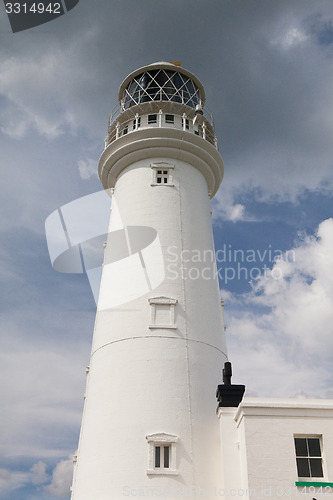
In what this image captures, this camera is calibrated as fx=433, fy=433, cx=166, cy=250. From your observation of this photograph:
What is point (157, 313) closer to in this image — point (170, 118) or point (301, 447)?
point (301, 447)

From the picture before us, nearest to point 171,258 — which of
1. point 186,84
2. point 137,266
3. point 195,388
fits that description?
point 137,266

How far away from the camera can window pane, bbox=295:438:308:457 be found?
36.4 ft

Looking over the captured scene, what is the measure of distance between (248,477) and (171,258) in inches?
313

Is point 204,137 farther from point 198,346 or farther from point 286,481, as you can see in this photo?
point 286,481

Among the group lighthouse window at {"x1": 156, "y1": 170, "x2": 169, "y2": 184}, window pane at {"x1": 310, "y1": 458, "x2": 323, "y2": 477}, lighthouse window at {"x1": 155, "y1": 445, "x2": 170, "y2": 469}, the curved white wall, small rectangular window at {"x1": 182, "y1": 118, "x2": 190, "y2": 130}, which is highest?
small rectangular window at {"x1": 182, "y1": 118, "x2": 190, "y2": 130}


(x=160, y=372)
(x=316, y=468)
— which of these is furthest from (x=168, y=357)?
(x=316, y=468)

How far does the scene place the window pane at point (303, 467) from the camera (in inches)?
428

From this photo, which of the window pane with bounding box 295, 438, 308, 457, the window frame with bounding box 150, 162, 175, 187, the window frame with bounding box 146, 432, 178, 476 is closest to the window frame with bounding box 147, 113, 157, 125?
the window frame with bounding box 150, 162, 175, 187

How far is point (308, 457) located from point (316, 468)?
30 centimetres

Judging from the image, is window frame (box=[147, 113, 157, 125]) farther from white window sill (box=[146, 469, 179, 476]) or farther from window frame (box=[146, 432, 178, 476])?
white window sill (box=[146, 469, 179, 476])

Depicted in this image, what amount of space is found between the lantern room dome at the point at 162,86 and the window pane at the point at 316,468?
51.6 feet

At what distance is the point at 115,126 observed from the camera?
21188 millimetres

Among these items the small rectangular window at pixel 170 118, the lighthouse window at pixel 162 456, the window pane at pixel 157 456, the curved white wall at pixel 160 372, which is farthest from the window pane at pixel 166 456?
the small rectangular window at pixel 170 118

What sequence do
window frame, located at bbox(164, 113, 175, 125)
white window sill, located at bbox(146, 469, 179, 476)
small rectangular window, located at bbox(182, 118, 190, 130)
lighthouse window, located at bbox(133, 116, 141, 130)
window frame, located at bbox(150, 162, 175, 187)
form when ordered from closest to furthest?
white window sill, located at bbox(146, 469, 179, 476) < window frame, located at bbox(150, 162, 175, 187) < small rectangular window, located at bbox(182, 118, 190, 130) < lighthouse window, located at bbox(133, 116, 141, 130) < window frame, located at bbox(164, 113, 175, 125)
